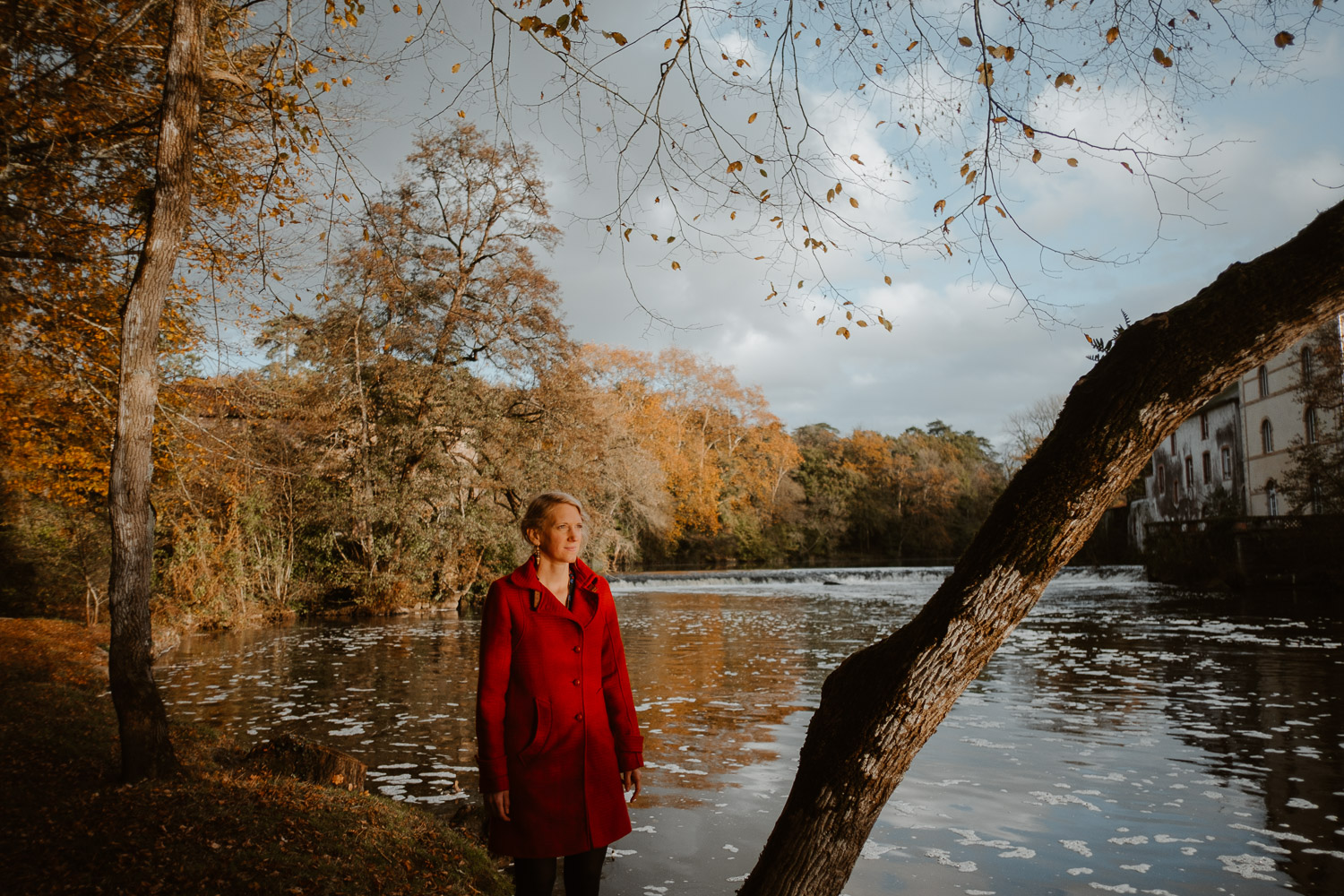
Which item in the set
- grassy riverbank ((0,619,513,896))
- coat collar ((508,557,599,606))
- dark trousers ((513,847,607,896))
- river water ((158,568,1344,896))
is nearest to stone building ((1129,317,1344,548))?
river water ((158,568,1344,896))

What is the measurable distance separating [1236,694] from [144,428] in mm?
11711

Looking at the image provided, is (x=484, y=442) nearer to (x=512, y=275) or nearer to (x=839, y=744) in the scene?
(x=512, y=275)

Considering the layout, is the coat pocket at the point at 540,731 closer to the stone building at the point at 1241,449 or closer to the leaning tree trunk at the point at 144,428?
the leaning tree trunk at the point at 144,428

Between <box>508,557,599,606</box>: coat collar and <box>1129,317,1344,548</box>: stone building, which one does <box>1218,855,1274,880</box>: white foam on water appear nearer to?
<box>508,557,599,606</box>: coat collar

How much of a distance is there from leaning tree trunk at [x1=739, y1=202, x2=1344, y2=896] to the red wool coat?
28.7 inches

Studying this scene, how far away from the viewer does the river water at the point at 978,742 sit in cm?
514

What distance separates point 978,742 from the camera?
8219mm

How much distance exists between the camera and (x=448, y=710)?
388 inches

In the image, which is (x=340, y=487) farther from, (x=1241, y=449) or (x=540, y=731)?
(x=1241, y=449)

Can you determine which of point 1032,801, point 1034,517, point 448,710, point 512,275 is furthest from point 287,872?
point 512,275

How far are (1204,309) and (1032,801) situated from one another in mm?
5289

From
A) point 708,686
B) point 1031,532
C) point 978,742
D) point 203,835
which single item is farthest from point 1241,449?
point 203,835

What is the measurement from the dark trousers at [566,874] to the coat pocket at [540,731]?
0.37 m

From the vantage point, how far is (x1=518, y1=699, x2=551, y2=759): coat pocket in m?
2.92
